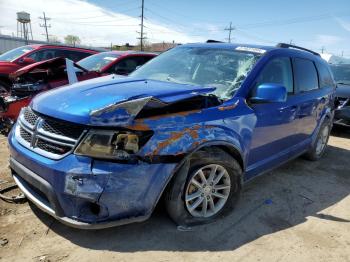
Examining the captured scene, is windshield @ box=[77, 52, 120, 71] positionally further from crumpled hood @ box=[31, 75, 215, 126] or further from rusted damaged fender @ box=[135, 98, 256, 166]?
rusted damaged fender @ box=[135, 98, 256, 166]

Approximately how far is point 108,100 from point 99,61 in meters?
5.41

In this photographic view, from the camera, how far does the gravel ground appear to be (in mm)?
2785

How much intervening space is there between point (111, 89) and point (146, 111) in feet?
1.97

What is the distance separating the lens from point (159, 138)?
2.67m

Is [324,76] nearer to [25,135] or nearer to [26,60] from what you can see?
[25,135]

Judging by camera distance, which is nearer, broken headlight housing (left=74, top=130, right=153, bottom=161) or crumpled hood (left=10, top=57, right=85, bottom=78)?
broken headlight housing (left=74, top=130, right=153, bottom=161)

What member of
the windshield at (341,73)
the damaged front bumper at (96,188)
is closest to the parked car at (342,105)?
the windshield at (341,73)

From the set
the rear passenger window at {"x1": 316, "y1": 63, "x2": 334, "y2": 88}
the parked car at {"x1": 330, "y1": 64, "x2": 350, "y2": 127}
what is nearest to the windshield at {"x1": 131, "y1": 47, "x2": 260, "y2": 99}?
the rear passenger window at {"x1": 316, "y1": 63, "x2": 334, "y2": 88}

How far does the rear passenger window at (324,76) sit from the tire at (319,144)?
62 centimetres

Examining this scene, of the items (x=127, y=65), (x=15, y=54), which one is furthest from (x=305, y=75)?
(x=15, y=54)

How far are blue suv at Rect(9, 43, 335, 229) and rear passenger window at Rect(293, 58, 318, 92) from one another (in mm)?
268

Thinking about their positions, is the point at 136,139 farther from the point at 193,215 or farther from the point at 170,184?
the point at 193,215

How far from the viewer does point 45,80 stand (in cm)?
624

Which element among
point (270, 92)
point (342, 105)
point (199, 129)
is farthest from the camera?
point (342, 105)
